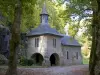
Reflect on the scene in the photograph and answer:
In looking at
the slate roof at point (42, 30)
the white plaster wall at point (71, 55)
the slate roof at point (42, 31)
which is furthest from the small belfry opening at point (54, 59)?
the slate roof at point (42, 31)

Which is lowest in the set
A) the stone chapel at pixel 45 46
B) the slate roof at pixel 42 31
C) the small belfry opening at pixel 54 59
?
the small belfry opening at pixel 54 59

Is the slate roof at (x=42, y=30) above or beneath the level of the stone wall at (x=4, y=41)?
above

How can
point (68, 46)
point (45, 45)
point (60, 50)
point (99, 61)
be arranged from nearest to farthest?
1. point (99, 61)
2. point (45, 45)
3. point (60, 50)
4. point (68, 46)

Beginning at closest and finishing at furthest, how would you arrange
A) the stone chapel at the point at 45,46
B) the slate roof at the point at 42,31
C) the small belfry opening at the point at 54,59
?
1. the stone chapel at the point at 45,46
2. the slate roof at the point at 42,31
3. the small belfry opening at the point at 54,59

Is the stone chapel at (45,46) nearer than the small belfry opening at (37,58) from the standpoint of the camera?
Yes

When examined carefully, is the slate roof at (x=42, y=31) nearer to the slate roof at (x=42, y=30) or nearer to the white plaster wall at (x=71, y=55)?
the slate roof at (x=42, y=30)

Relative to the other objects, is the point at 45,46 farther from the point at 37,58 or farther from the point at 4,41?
the point at 4,41

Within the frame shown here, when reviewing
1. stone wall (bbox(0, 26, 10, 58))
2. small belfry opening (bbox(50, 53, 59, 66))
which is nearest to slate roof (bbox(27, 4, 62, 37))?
small belfry opening (bbox(50, 53, 59, 66))

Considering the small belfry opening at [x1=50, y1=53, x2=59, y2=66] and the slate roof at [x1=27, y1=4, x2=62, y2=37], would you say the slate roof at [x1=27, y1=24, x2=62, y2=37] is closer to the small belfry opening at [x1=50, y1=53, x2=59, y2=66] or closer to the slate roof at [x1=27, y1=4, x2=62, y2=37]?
the slate roof at [x1=27, y1=4, x2=62, y2=37]

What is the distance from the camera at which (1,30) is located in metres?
34.8

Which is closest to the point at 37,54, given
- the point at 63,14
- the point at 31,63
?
the point at 31,63

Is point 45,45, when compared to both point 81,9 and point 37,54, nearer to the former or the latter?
point 37,54

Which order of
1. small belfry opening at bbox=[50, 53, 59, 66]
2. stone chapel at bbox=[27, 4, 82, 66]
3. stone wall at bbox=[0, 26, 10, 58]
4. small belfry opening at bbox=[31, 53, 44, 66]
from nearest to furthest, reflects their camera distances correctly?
1. stone wall at bbox=[0, 26, 10, 58]
2. stone chapel at bbox=[27, 4, 82, 66]
3. small belfry opening at bbox=[31, 53, 44, 66]
4. small belfry opening at bbox=[50, 53, 59, 66]

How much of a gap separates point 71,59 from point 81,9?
23756mm
